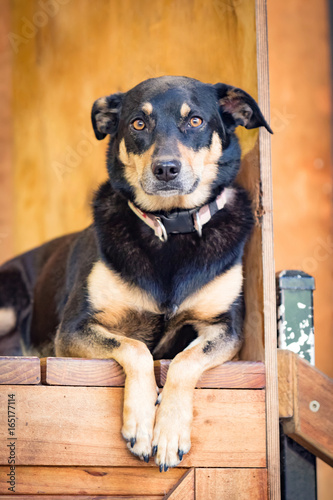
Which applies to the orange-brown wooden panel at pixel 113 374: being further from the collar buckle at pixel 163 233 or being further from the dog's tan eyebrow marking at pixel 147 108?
the dog's tan eyebrow marking at pixel 147 108

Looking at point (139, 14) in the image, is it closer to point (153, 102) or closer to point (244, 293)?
point (153, 102)

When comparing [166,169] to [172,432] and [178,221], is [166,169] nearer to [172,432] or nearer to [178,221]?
[178,221]

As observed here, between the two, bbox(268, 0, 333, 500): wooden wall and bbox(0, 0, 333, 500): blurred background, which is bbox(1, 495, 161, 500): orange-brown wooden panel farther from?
bbox(268, 0, 333, 500): wooden wall

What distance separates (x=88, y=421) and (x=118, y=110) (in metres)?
1.25

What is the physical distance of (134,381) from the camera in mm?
1732

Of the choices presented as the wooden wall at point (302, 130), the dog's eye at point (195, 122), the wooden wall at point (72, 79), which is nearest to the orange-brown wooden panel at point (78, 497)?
the dog's eye at point (195, 122)

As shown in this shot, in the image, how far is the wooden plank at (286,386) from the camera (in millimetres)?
1953

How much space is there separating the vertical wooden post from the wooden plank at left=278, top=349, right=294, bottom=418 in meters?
0.09

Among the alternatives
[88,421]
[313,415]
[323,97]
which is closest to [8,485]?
[88,421]

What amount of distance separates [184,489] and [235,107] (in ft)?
4.52

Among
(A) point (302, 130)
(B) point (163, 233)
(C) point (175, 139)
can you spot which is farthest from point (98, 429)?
(A) point (302, 130)

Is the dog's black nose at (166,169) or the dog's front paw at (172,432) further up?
the dog's black nose at (166,169)

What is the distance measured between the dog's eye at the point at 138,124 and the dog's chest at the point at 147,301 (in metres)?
0.55

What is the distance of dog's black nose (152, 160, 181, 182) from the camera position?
2002 mm
